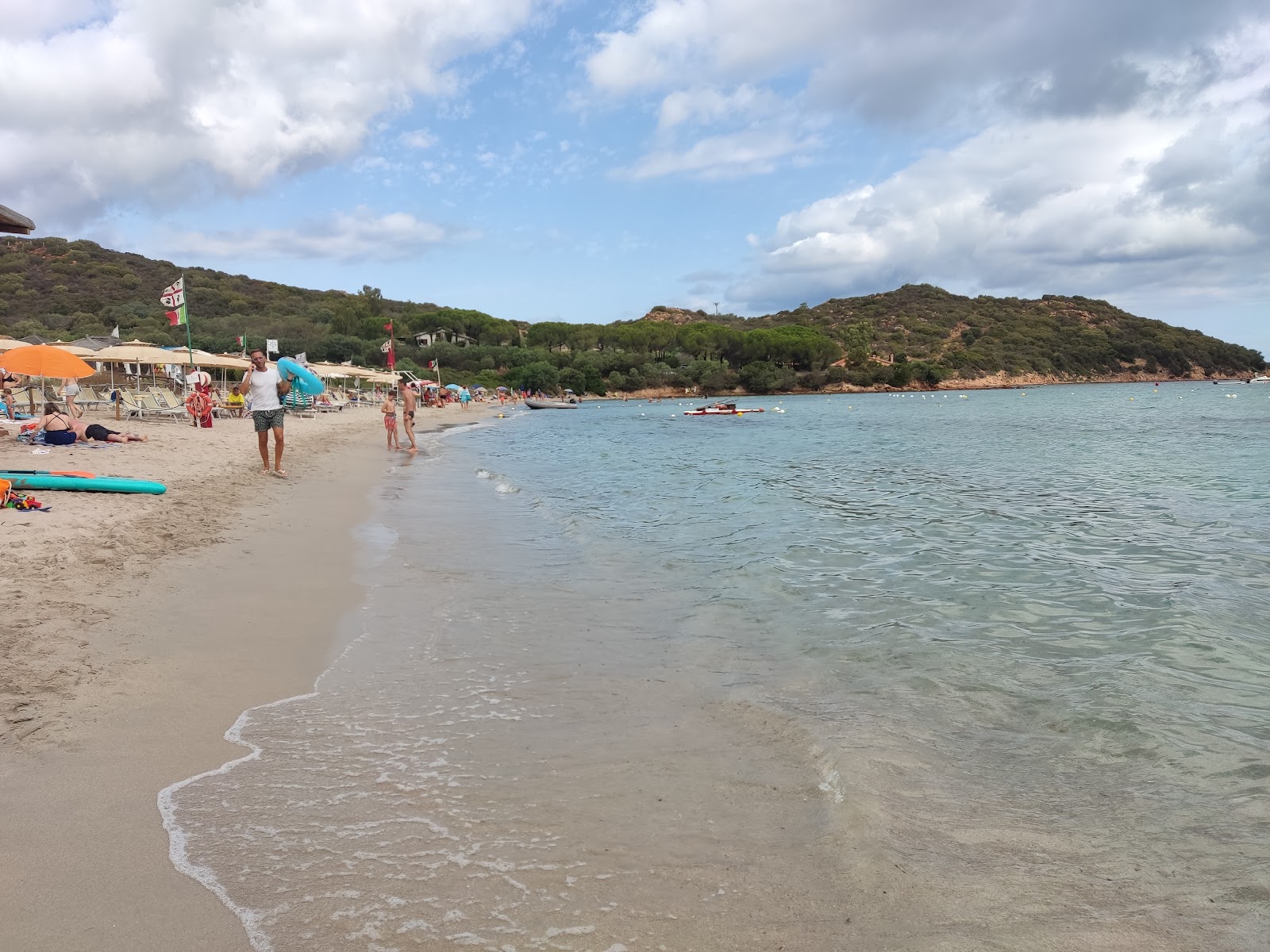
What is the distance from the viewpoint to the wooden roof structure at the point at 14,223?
23.2 ft

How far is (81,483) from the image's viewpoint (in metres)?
8.66

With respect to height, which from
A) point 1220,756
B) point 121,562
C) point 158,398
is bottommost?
point 1220,756

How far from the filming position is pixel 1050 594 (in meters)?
6.51

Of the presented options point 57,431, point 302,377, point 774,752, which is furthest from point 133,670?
point 57,431

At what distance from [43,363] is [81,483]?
571 cm

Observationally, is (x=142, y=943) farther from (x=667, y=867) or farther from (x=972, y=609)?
(x=972, y=609)

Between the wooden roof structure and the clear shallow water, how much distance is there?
165 inches

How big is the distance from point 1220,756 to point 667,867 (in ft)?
8.84

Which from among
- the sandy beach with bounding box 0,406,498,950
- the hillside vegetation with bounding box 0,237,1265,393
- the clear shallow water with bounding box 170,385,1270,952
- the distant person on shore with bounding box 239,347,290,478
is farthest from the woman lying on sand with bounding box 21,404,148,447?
the hillside vegetation with bounding box 0,237,1265,393

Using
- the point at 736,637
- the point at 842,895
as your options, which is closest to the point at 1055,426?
the point at 736,637

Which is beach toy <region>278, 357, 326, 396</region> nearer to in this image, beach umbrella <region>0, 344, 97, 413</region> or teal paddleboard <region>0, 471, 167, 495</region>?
beach umbrella <region>0, 344, 97, 413</region>

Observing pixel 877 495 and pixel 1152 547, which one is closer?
pixel 1152 547

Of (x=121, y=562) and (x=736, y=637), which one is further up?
(x=121, y=562)

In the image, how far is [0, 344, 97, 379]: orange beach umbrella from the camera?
12508mm
